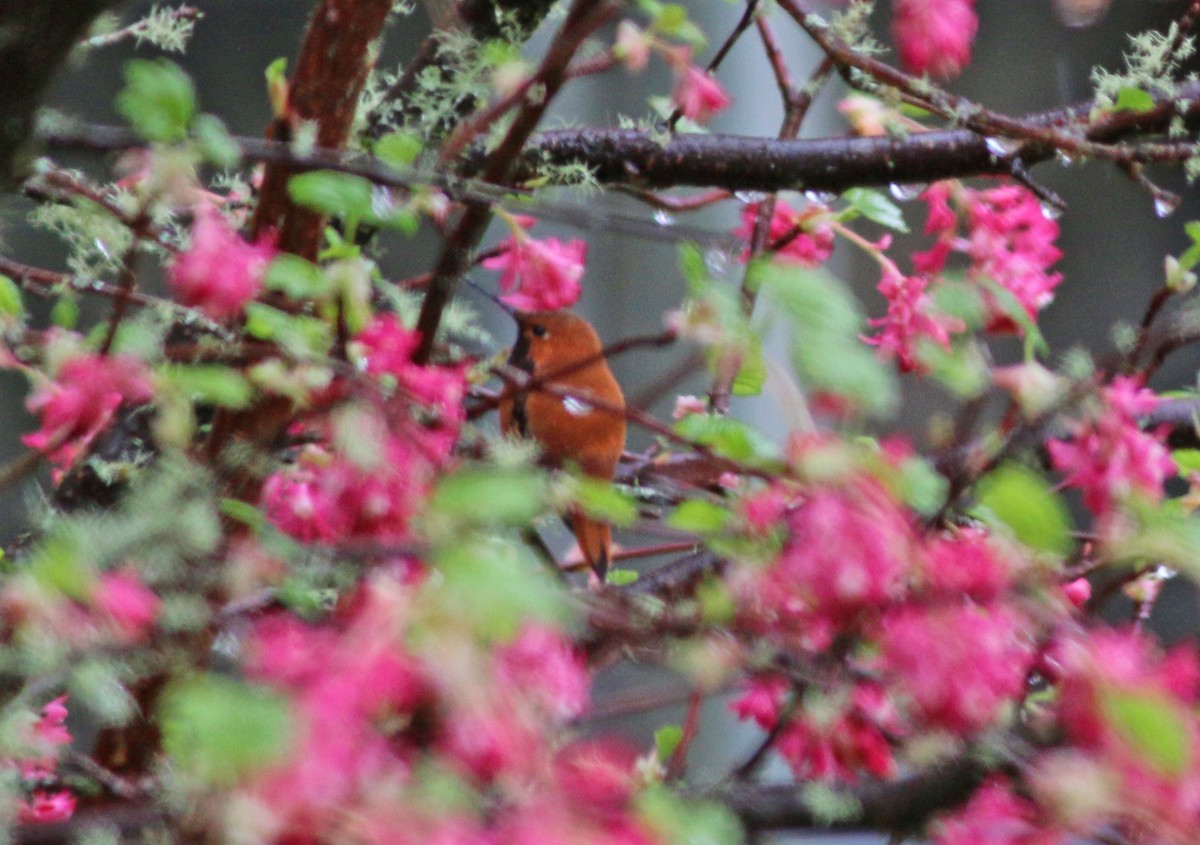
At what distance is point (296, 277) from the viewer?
435mm

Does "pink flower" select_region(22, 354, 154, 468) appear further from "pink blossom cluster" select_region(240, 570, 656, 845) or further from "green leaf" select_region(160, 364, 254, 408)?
"pink blossom cluster" select_region(240, 570, 656, 845)

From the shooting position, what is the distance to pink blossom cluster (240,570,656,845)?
0.89 ft

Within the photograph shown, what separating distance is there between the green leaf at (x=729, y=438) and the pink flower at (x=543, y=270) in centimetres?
16

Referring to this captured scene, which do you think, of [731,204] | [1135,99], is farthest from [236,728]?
[731,204]

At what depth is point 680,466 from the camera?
0.54 meters

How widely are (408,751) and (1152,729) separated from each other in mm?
208

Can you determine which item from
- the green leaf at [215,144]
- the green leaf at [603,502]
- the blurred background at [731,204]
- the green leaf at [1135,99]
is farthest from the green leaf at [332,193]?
the blurred background at [731,204]

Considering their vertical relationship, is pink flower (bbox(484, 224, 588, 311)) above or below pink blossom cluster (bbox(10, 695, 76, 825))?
above

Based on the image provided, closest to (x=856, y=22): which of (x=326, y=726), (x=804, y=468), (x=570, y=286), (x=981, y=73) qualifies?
(x=570, y=286)

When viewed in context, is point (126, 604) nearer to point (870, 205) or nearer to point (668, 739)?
point (668, 739)

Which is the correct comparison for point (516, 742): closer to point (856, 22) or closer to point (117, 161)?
point (117, 161)

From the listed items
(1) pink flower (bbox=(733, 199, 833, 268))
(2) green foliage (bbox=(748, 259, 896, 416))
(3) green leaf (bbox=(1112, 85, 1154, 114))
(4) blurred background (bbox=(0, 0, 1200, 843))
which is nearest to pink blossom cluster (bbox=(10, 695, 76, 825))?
(2) green foliage (bbox=(748, 259, 896, 416))

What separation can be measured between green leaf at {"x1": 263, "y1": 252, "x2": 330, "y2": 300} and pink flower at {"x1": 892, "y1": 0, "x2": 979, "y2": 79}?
0.25m

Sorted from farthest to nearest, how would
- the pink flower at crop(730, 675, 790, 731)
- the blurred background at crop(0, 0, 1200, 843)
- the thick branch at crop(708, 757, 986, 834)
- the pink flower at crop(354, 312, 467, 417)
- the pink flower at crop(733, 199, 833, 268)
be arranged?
the blurred background at crop(0, 0, 1200, 843) < the pink flower at crop(733, 199, 833, 268) < the pink flower at crop(730, 675, 790, 731) < the pink flower at crop(354, 312, 467, 417) < the thick branch at crop(708, 757, 986, 834)
